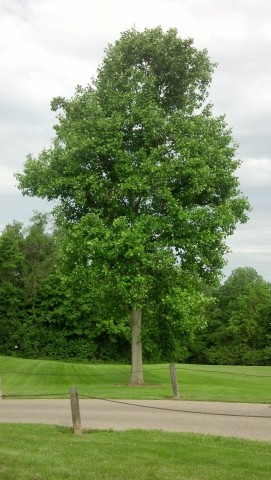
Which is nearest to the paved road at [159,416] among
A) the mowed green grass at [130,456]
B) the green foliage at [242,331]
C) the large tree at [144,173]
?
the mowed green grass at [130,456]

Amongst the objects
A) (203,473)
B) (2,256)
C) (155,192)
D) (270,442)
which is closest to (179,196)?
(155,192)

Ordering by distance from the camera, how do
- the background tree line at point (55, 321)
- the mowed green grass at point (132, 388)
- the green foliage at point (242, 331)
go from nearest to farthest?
the mowed green grass at point (132, 388), the background tree line at point (55, 321), the green foliage at point (242, 331)

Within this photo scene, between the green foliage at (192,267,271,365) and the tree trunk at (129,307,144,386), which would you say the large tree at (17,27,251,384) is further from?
the green foliage at (192,267,271,365)

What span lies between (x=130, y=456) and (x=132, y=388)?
14983 mm

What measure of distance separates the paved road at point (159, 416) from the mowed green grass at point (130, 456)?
5.16 ft

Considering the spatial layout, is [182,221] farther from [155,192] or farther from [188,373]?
[188,373]

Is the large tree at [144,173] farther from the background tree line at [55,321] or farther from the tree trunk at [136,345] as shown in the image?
the background tree line at [55,321]

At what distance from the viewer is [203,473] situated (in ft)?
30.1

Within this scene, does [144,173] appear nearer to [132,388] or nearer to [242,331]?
[132,388]

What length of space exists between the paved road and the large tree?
6.28 meters

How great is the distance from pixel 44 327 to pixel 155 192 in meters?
51.9

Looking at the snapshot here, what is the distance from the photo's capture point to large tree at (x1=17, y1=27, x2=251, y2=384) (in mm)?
24328

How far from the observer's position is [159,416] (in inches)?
637

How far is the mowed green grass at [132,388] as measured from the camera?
72.3ft
